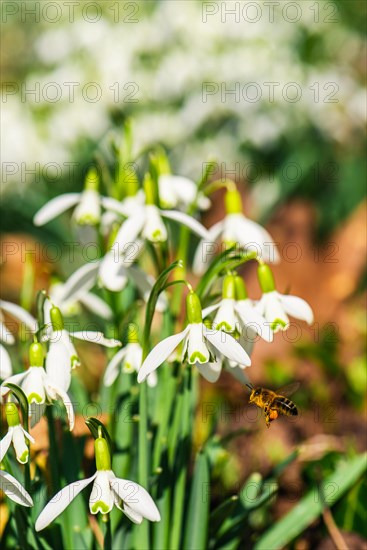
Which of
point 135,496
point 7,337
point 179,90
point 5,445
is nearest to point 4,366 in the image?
point 7,337

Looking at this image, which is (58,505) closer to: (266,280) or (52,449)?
(52,449)

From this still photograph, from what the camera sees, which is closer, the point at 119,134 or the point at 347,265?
the point at 347,265

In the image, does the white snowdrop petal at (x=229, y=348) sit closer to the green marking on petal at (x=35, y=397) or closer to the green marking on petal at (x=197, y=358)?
the green marking on petal at (x=197, y=358)

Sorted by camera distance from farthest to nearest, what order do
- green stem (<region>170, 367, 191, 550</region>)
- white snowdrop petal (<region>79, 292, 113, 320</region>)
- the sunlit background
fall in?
the sunlit background, white snowdrop petal (<region>79, 292, 113, 320</region>), green stem (<region>170, 367, 191, 550</region>)

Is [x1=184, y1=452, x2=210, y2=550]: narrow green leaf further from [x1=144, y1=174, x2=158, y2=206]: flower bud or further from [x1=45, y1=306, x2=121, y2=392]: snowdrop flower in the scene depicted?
[x1=144, y1=174, x2=158, y2=206]: flower bud

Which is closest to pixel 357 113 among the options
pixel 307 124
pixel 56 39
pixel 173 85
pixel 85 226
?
pixel 307 124

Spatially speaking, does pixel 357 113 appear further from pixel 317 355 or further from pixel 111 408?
pixel 111 408

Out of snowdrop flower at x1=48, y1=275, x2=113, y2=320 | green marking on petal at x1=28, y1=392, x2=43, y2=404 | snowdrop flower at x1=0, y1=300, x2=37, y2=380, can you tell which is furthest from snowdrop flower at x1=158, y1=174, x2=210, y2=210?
green marking on petal at x1=28, y1=392, x2=43, y2=404

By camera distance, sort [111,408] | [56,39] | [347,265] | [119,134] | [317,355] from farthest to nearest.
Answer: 1. [56,39]
2. [119,134]
3. [347,265]
4. [317,355]
5. [111,408]
